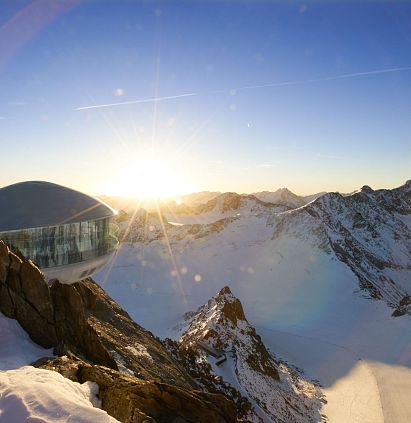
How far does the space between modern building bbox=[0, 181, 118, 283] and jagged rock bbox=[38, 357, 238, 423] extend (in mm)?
7357

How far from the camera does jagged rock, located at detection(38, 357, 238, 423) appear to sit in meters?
9.08

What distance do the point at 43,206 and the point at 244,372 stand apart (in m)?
21.4

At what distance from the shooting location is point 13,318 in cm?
1274

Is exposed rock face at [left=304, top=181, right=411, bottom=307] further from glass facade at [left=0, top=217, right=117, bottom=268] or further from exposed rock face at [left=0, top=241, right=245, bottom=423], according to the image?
exposed rock face at [left=0, top=241, right=245, bottom=423]

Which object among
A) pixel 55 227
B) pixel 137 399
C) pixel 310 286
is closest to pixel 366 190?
pixel 310 286

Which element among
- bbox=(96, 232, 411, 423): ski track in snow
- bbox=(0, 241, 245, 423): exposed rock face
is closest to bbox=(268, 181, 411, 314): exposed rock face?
bbox=(96, 232, 411, 423): ski track in snow

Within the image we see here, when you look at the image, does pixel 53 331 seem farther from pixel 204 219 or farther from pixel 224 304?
pixel 204 219

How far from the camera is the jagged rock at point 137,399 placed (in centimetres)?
908

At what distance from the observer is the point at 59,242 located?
1783 centimetres

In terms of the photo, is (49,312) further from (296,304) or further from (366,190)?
(366,190)

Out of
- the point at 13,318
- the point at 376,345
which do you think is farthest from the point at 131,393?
the point at 376,345

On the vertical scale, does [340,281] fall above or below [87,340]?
below

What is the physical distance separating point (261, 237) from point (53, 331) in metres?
80.7

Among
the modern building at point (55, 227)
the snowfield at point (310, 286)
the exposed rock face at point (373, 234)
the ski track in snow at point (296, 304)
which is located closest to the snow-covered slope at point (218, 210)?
the exposed rock face at point (373, 234)
